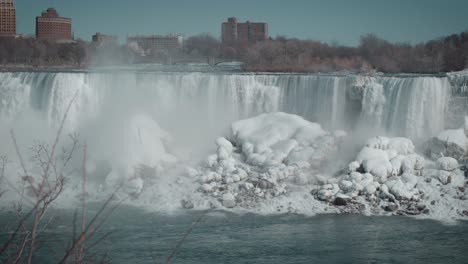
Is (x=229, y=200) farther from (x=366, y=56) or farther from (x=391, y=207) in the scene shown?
(x=366, y=56)

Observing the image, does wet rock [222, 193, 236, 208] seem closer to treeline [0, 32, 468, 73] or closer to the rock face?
the rock face

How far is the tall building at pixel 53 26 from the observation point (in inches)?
2589

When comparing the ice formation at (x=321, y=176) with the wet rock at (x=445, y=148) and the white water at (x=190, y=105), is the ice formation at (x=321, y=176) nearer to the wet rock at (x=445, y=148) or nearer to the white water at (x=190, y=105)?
the wet rock at (x=445, y=148)

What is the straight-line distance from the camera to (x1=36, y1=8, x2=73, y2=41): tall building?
65.8 metres

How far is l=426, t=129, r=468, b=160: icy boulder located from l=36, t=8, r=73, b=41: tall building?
5329 centimetres

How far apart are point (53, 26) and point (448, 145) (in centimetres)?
5656

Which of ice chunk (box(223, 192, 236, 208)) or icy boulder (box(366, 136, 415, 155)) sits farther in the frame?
icy boulder (box(366, 136, 415, 155))

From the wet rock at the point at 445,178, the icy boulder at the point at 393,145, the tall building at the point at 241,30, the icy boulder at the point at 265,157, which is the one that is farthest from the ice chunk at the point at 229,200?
the tall building at the point at 241,30

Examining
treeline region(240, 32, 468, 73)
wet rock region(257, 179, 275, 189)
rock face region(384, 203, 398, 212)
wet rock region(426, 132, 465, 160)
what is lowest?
rock face region(384, 203, 398, 212)

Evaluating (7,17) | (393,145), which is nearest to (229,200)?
(393,145)

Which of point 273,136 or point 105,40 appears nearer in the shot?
point 273,136

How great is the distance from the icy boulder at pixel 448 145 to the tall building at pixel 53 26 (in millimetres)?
53286

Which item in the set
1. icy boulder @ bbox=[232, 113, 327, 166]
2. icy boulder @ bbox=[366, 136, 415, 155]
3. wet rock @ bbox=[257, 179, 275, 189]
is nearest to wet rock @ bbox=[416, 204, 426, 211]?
icy boulder @ bbox=[366, 136, 415, 155]

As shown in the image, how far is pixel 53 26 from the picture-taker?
6656 centimetres
